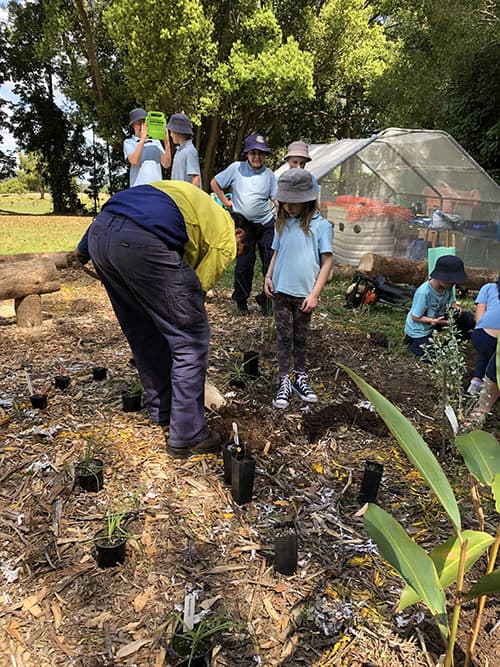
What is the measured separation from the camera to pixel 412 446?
32.3 inches

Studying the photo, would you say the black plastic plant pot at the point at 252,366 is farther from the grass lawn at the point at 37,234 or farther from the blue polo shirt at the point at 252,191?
the grass lawn at the point at 37,234

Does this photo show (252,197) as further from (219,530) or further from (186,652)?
(186,652)

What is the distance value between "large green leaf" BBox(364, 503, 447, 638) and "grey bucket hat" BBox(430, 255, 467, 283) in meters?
3.62

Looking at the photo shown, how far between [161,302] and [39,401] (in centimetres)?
133

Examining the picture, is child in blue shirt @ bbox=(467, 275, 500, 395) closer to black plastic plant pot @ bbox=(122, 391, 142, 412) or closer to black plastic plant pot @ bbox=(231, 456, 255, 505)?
black plastic plant pot @ bbox=(231, 456, 255, 505)

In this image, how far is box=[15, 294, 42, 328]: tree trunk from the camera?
194 inches

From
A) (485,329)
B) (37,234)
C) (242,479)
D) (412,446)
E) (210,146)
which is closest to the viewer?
(412,446)

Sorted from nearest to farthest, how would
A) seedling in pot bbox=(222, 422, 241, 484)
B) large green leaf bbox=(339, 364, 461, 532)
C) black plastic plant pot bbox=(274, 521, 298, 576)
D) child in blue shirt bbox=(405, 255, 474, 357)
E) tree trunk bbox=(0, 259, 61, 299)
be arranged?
1. large green leaf bbox=(339, 364, 461, 532)
2. black plastic plant pot bbox=(274, 521, 298, 576)
3. seedling in pot bbox=(222, 422, 241, 484)
4. child in blue shirt bbox=(405, 255, 474, 357)
5. tree trunk bbox=(0, 259, 61, 299)

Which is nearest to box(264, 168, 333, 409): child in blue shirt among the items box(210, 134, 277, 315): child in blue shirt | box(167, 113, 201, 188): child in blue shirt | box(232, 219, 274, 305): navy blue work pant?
box(210, 134, 277, 315): child in blue shirt

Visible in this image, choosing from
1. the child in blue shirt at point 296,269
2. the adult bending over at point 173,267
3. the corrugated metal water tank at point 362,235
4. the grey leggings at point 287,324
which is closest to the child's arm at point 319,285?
the child in blue shirt at point 296,269

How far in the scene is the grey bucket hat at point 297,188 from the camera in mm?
3198

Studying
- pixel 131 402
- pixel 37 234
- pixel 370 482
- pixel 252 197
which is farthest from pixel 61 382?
pixel 37 234

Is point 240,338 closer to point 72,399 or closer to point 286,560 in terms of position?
point 72,399

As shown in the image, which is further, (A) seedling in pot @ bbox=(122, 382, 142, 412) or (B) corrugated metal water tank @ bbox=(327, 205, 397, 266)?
(B) corrugated metal water tank @ bbox=(327, 205, 397, 266)
